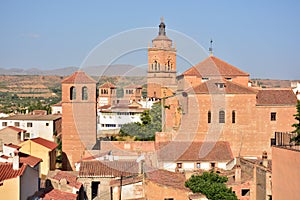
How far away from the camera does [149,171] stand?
20.3 meters

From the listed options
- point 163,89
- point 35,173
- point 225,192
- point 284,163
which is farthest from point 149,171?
point 163,89

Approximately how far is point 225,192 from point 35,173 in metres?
6.82

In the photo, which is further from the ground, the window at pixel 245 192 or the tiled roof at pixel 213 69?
the tiled roof at pixel 213 69

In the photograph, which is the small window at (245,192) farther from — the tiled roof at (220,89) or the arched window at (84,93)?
the arched window at (84,93)

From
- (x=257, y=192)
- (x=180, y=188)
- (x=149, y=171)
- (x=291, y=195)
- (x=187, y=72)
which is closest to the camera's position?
(x=291, y=195)

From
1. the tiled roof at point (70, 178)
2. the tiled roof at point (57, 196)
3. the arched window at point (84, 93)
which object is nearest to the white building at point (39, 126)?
the arched window at point (84, 93)

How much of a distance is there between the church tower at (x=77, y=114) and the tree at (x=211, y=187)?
37.4 ft

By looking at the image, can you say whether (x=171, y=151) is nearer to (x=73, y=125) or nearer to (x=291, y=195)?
(x=73, y=125)

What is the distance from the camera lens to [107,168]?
21.0m

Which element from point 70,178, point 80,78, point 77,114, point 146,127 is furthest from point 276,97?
point 70,178

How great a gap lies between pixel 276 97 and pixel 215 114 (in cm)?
363

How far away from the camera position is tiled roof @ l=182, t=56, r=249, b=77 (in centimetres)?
3018

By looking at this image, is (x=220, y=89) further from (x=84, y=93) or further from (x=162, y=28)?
(x=162, y=28)

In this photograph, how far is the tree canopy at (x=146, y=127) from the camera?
1227 inches
